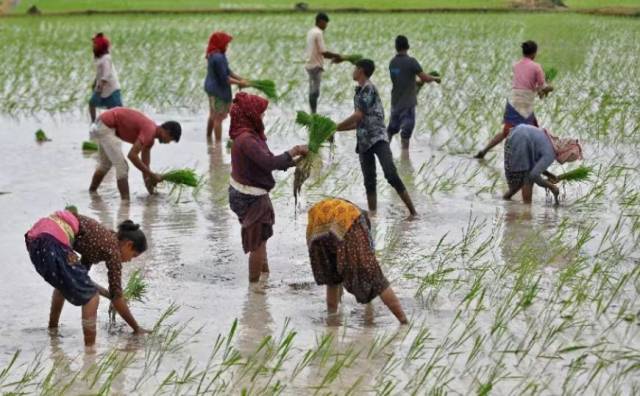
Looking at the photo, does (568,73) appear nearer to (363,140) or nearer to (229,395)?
(363,140)

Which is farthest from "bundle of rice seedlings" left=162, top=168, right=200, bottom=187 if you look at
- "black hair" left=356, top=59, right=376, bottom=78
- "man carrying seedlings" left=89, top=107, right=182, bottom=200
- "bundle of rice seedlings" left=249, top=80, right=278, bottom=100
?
"bundle of rice seedlings" left=249, top=80, right=278, bottom=100

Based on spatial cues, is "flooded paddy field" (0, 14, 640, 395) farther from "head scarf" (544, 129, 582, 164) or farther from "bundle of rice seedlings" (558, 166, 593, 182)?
"head scarf" (544, 129, 582, 164)

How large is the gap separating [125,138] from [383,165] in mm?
1963

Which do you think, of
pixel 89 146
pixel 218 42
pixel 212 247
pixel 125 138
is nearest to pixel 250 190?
pixel 212 247

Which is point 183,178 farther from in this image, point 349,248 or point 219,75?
point 349,248

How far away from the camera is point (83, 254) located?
603cm

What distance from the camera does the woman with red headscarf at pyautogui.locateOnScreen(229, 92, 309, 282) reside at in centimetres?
704

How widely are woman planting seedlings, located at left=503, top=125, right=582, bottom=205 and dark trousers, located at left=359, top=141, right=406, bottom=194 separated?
0.93m

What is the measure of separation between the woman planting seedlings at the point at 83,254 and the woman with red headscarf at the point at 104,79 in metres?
6.12

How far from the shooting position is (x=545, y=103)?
48.6ft

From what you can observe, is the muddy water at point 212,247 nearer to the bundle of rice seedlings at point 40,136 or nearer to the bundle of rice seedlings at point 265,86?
the bundle of rice seedlings at point 40,136

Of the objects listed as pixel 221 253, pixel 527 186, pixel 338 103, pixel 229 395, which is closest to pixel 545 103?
pixel 338 103

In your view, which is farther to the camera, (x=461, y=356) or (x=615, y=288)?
(x=615, y=288)

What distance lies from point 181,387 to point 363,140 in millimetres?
3735
